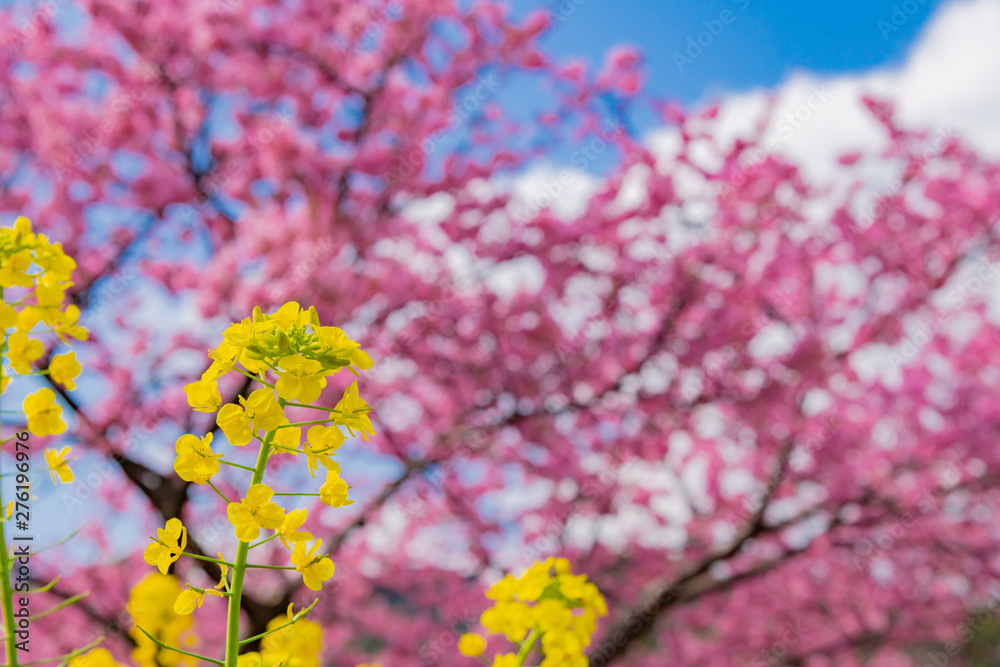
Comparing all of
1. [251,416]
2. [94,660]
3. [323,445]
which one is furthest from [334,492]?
[94,660]

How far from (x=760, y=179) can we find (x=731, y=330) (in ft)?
4.31

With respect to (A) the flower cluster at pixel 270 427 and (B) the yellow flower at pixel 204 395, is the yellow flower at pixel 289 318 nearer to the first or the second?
(A) the flower cluster at pixel 270 427

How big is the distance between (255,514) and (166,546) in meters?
0.20

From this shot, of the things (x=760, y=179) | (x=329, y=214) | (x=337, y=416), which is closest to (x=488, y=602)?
(x=329, y=214)

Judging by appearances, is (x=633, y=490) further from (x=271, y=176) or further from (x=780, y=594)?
(x=271, y=176)

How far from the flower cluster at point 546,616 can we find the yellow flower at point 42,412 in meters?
0.99

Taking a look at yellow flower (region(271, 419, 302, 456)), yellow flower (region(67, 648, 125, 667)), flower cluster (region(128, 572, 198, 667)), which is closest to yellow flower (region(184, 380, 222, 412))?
yellow flower (region(271, 419, 302, 456))

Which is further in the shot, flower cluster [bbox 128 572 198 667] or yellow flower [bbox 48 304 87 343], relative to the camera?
flower cluster [bbox 128 572 198 667]

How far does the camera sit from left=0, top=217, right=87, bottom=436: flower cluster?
3.98 feet

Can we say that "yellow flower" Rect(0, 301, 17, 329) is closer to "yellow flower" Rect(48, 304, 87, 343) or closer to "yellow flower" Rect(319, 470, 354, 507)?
"yellow flower" Rect(48, 304, 87, 343)

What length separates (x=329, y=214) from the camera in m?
→ 4.49

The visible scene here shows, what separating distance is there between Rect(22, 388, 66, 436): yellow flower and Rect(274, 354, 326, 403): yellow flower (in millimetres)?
410

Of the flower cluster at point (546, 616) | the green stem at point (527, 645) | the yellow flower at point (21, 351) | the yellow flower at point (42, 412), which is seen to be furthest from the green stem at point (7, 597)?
the green stem at point (527, 645)

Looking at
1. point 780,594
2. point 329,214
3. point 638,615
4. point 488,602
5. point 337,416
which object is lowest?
point 337,416
